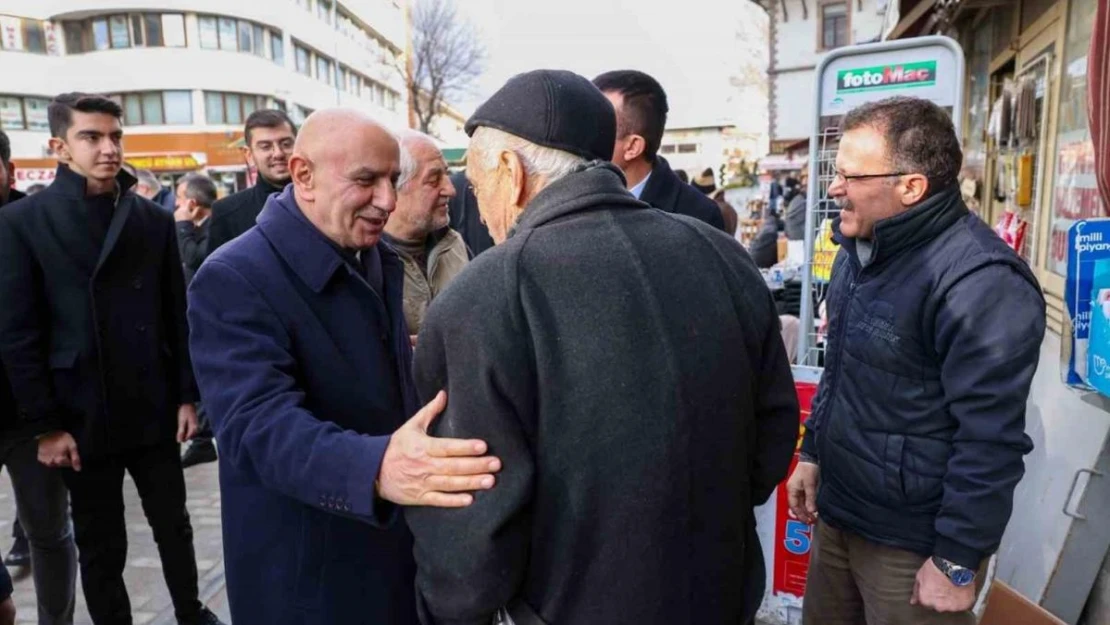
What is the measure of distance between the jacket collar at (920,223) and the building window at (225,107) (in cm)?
3970

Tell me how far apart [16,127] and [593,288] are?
138 ft

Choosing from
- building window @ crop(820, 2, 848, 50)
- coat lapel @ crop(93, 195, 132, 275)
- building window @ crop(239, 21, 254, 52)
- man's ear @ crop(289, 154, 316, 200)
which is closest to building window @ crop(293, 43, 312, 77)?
building window @ crop(239, 21, 254, 52)

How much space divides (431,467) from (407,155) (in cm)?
157

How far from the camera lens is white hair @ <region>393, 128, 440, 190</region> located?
2.59 metres

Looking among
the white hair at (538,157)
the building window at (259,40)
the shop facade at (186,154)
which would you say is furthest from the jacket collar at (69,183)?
the building window at (259,40)

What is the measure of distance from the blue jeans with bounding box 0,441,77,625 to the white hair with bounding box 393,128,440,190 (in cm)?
203

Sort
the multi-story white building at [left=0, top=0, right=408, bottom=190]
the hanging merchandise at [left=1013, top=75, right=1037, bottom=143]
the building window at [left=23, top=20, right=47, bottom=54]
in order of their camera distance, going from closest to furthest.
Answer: the hanging merchandise at [left=1013, top=75, right=1037, bottom=143], the building window at [left=23, top=20, right=47, bottom=54], the multi-story white building at [left=0, top=0, right=408, bottom=190]

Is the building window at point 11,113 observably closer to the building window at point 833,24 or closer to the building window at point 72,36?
the building window at point 72,36

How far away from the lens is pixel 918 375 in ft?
6.73

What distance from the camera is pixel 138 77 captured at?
3681cm

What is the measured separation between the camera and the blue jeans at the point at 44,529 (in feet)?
10.3

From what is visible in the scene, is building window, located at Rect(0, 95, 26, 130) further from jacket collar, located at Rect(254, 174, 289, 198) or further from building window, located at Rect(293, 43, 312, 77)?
jacket collar, located at Rect(254, 174, 289, 198)

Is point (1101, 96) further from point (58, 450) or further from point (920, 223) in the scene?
point (58, 450)

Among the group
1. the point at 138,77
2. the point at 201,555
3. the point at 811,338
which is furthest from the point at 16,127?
the point at 811,338
